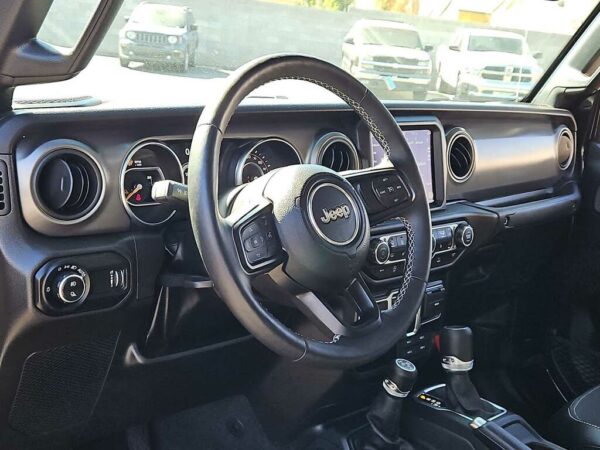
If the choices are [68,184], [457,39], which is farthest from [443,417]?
[457,39]

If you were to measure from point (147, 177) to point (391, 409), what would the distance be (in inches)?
38.5

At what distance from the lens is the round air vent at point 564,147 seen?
→ 113 inches

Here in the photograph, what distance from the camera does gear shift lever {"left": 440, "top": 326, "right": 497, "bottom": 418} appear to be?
2.03 meters

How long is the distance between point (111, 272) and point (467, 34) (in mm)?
2123

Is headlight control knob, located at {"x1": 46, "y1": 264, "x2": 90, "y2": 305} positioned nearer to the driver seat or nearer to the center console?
the center console

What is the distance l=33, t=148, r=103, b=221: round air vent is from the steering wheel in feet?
0.95

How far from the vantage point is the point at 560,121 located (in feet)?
9.62

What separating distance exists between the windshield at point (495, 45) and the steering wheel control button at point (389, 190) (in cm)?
157

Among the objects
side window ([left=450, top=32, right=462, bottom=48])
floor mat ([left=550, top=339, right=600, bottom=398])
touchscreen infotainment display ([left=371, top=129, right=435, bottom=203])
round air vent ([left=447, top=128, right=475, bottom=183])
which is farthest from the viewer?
side window ([left=450, top=32, right=462, bottom=48])

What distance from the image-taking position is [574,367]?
9.25 feet

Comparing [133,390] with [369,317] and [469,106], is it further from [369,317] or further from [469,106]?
[469,106]

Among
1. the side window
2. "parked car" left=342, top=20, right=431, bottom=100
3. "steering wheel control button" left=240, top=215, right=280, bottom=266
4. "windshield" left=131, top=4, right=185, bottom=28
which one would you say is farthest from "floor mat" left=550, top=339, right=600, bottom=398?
"windshield" left=131, top=4, right=185, bottom=28

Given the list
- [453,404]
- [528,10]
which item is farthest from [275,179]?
[528,10]

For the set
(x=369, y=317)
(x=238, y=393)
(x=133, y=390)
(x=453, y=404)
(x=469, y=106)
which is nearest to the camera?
(x=369, y=317)
